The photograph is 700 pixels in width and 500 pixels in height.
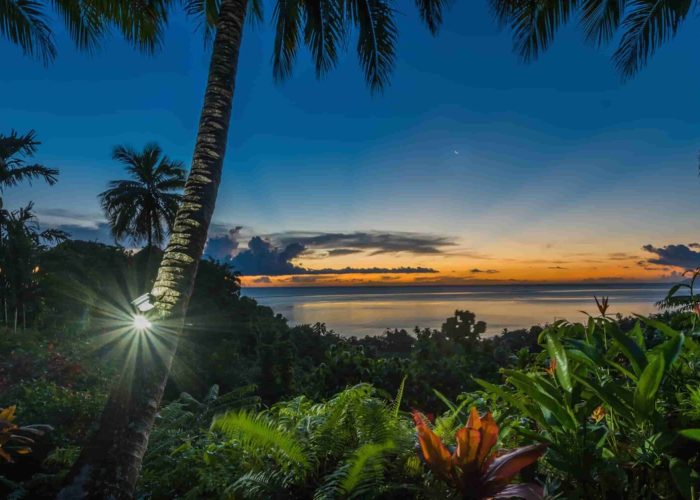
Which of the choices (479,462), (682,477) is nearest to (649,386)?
(682,477)

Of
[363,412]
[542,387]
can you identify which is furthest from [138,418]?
Answer: [542,387]

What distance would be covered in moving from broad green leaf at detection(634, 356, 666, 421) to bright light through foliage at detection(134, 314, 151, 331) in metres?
2.95

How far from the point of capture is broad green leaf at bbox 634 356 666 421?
1124 millimetres

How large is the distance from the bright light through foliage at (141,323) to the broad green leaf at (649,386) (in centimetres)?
295

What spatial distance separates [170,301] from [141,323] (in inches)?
10.1

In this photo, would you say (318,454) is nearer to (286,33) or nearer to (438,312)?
(286,33)

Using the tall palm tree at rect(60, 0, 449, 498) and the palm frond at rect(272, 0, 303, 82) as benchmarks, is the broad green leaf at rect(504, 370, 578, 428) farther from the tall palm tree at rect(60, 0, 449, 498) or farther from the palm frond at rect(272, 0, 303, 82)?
the palm frond at rect(272, 0, 303, 82)

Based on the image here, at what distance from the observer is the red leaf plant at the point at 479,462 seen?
3.89 feet

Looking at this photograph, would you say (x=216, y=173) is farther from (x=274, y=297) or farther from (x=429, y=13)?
(x=274, y=297)

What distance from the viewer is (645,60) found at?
20.3 feet

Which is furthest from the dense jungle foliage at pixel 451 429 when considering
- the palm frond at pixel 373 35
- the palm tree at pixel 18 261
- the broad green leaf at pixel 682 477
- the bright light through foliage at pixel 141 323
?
the palm tree at pixel 18 261

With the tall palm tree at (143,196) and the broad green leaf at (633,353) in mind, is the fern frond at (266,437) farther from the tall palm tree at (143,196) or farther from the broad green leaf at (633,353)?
the tall palm tree at (143,196)

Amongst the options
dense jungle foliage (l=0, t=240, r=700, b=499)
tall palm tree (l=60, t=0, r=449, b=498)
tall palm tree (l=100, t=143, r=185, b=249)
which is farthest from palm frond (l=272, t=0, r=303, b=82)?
tall palm tree (l=100, t=143, r=185, b=249)

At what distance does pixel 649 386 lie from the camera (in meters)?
1.14
